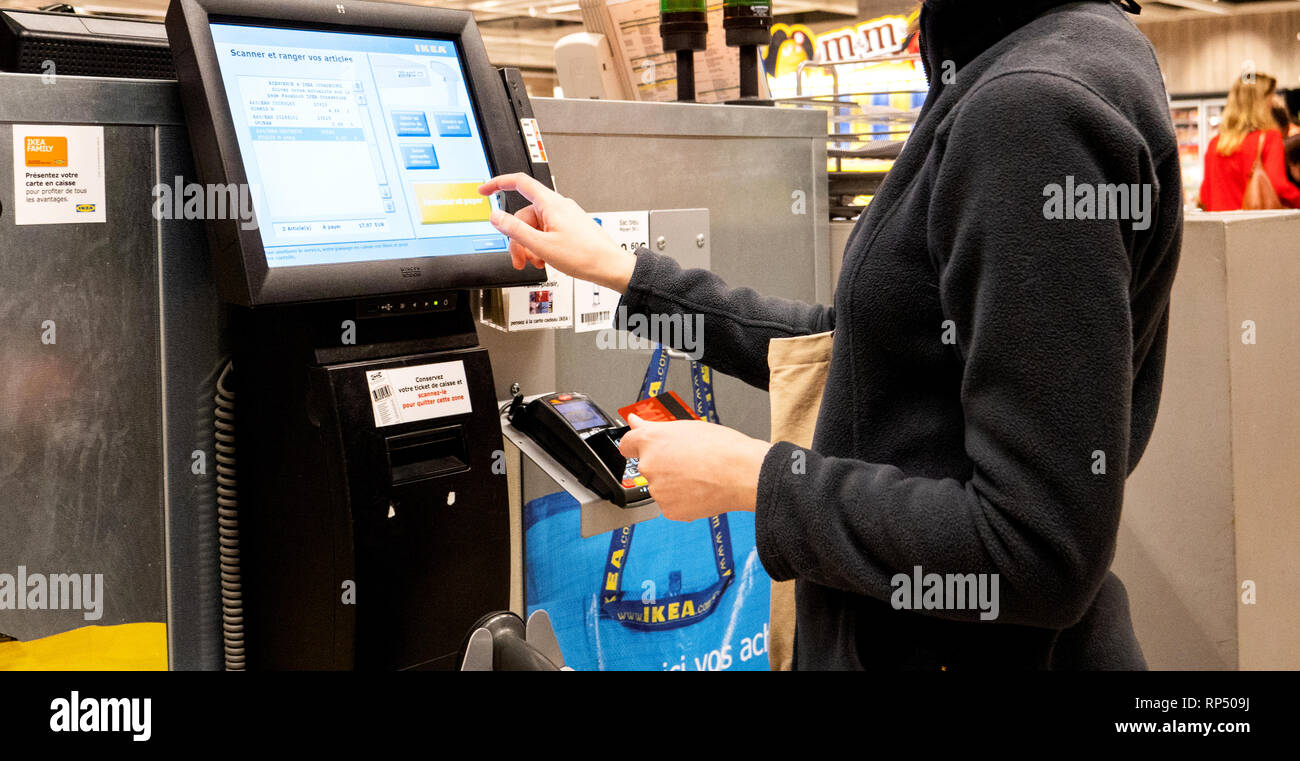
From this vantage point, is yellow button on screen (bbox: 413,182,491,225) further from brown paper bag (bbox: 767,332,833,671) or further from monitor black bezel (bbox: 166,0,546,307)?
brown paper bag (bbox: 767,332,833,671)

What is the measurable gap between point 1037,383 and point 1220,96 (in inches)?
557

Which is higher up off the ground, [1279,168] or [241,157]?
[1279,168]

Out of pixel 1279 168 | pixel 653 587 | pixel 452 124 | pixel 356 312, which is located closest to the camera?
pixel 356 312

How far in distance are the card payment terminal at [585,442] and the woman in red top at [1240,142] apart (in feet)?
18.4

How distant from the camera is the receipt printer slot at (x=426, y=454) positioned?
1.39 m

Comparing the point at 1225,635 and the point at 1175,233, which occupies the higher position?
the point at 1175,233

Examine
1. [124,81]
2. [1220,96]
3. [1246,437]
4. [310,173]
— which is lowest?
[1246,437]

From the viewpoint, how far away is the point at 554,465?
64.0 inches

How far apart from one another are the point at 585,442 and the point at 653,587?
0.53 meters

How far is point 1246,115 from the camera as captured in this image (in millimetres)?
6383

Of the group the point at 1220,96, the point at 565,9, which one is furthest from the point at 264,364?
the point at 1220,96

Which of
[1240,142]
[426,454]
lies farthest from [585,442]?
[1240,142]

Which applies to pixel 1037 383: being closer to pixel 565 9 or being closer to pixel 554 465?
pixel 554 465

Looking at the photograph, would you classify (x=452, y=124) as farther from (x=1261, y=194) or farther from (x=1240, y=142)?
(x=1240, y=142)
